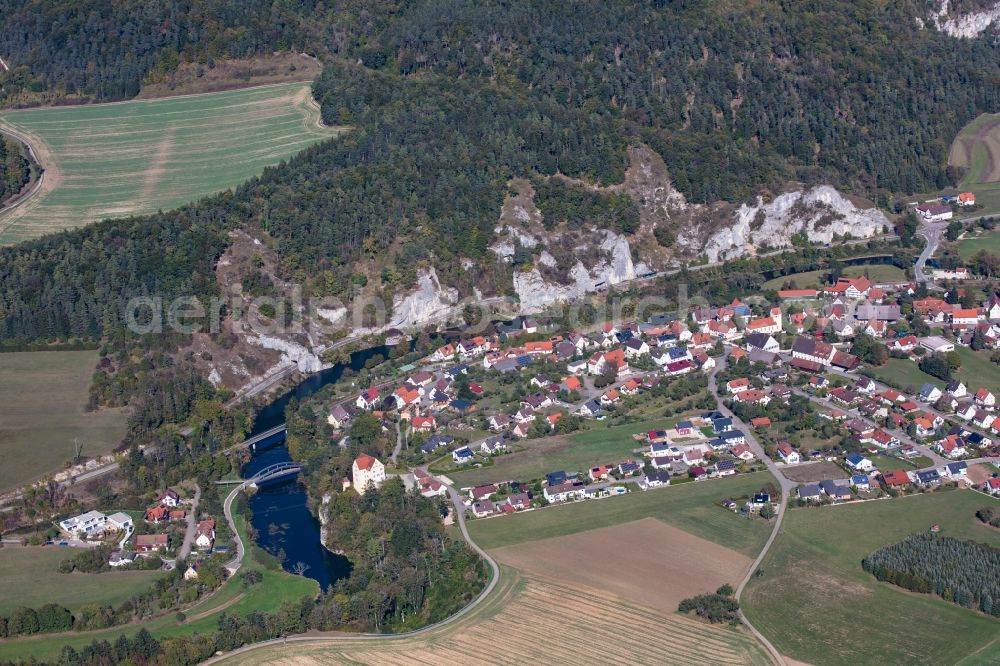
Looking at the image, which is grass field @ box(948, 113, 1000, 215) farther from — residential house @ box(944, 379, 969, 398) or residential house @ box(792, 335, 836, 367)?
residential house @ box(944, 379, 969, 398)

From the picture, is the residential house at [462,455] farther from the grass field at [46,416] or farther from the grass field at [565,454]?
the grass field at [46,416]

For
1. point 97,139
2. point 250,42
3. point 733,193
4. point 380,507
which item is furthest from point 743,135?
point 380,507

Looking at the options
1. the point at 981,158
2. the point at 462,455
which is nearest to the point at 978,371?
the point at 462,455

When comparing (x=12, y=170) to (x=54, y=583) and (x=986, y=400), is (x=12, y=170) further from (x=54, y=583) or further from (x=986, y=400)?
(x=986, y=400)

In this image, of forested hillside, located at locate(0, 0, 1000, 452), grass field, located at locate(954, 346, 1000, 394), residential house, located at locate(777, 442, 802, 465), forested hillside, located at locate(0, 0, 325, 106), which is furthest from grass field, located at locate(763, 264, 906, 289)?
forested hillside, located at locate(0, 0, 325, 106)

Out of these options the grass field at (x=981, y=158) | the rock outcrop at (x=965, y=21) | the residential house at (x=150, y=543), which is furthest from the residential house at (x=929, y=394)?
the rock outcrop at (x=965, y=21)

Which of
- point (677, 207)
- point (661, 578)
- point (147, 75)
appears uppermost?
point (147, 75)

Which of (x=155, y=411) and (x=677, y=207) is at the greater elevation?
(x=677, y=207)

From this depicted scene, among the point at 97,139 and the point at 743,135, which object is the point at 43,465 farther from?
the point at 743,135
